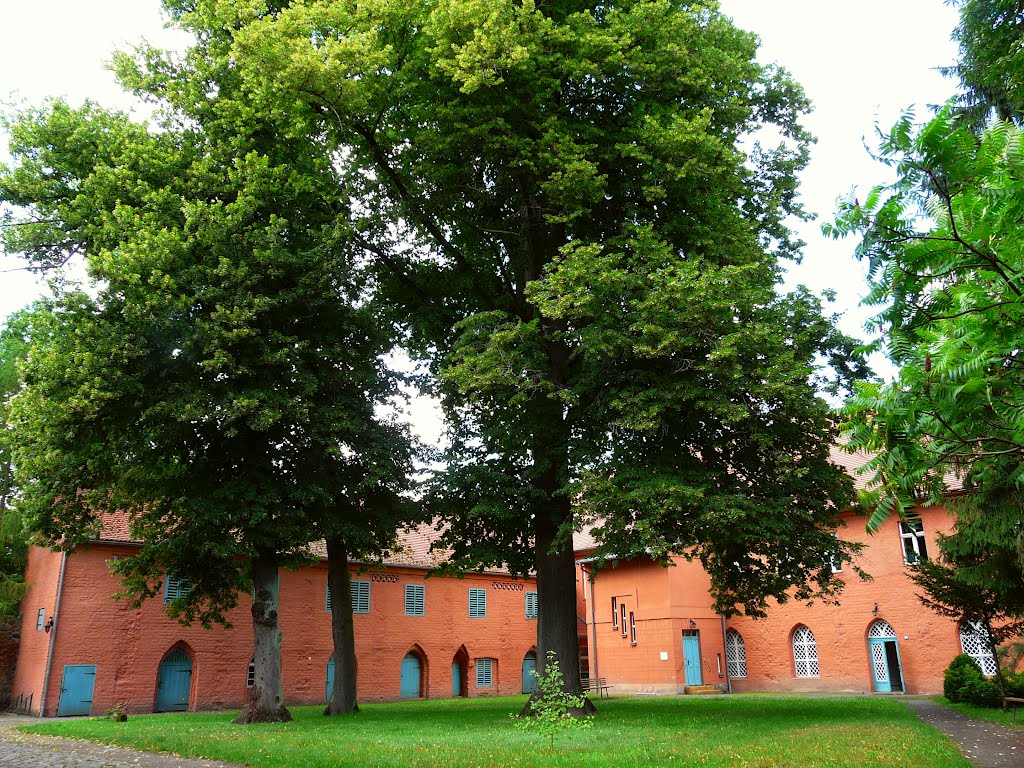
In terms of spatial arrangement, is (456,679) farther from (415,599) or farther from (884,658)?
(884,658)

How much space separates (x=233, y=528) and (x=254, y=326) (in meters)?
5.17

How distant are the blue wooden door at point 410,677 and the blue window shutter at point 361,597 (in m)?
2.99

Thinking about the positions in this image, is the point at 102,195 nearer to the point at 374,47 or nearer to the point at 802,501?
the point at 374,47

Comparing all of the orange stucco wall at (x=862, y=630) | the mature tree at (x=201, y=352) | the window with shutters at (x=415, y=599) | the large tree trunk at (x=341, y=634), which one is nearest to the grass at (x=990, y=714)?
the orange stucco wall at (x=862, y=630)

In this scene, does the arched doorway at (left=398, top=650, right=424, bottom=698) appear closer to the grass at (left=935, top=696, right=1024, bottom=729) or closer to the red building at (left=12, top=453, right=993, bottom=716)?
the red building at (left=12, top=453, right=993, bottom=716)

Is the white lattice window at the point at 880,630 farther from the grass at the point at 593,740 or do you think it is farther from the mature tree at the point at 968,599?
the grass at the point at 593,740

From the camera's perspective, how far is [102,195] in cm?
1636

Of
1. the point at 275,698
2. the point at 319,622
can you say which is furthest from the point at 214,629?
the point at 275,698

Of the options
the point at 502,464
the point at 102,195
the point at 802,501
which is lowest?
the point at 802,501

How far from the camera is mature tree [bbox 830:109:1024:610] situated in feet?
12.9

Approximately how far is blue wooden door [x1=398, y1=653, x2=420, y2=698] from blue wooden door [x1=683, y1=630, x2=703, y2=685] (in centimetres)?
1152

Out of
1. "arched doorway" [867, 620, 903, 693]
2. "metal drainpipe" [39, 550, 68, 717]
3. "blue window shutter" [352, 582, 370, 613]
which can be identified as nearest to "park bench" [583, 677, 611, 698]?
"blue window shutter" [352, 582, 370, 613]

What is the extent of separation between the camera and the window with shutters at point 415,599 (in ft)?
110

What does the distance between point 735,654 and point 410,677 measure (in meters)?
13.9
